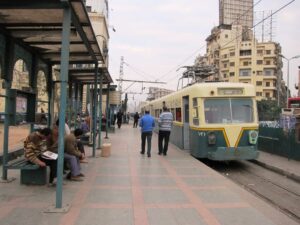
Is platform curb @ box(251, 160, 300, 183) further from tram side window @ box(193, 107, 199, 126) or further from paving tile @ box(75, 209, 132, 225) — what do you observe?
paving tile @ box(75, 209, 132, 225)

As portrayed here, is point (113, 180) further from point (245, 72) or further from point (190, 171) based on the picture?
point (245, 72)

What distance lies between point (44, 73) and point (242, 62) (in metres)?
93.9

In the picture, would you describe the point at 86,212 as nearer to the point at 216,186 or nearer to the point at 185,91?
the point at 216,186

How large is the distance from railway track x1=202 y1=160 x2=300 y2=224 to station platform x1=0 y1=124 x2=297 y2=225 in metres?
0.85

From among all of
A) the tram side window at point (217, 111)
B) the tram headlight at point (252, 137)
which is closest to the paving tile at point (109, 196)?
the tram side window at point (217, 111)

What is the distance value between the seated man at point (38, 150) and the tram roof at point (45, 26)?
6.78 ft

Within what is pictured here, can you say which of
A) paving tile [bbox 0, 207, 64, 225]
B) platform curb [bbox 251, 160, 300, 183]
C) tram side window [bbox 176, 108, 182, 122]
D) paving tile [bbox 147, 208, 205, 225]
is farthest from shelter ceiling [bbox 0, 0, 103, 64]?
tram side window [bbox 176, 108, 182, 122]

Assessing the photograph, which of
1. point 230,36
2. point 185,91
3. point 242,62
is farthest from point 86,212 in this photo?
point 230,36

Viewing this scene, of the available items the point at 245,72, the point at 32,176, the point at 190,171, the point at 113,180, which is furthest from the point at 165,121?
the point at 245,72

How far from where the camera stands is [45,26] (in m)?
9.12

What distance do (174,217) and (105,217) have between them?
1039 mm

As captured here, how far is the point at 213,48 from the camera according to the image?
116 m

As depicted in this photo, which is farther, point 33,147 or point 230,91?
point 230,91

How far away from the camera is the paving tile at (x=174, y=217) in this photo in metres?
6.58
